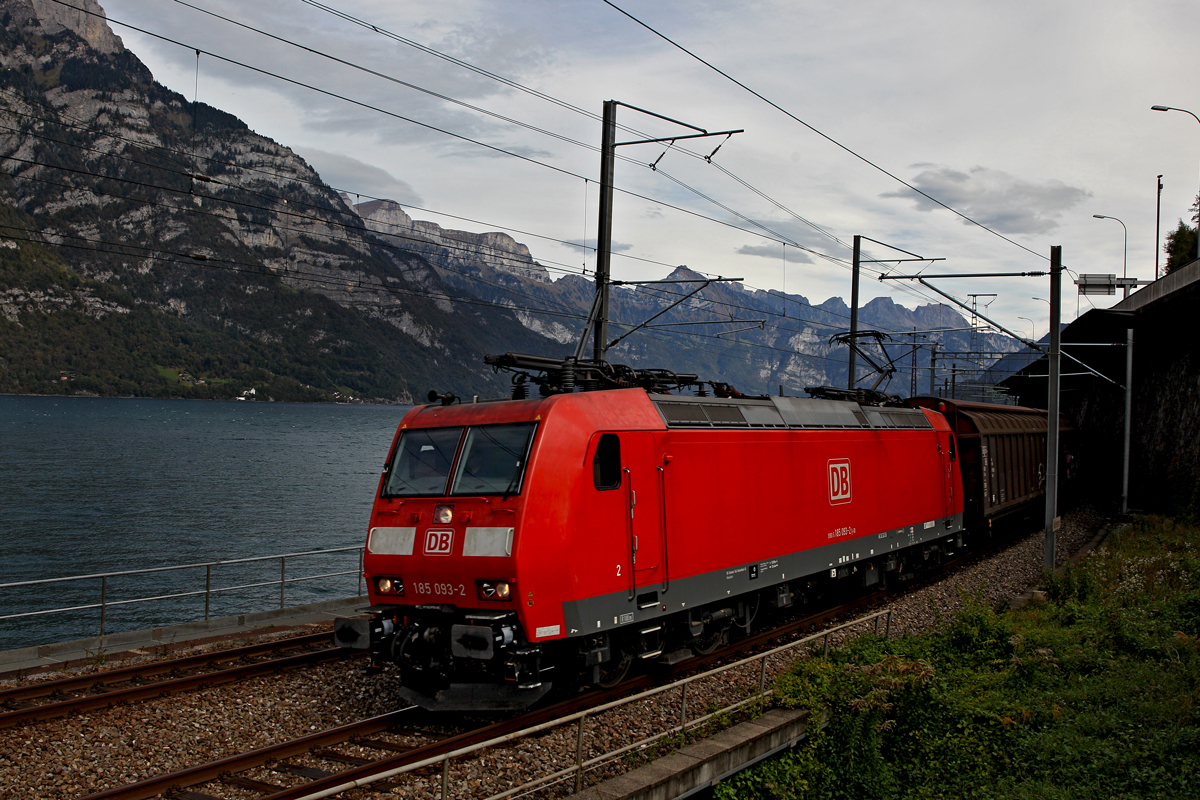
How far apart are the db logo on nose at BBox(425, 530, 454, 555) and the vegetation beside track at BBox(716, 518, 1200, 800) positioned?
13.0ft

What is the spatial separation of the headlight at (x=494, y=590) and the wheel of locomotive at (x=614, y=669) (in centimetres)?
226

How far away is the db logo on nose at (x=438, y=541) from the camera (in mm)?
9766

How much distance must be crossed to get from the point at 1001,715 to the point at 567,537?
627cm

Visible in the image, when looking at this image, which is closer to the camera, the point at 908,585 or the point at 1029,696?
the point at 1029,696

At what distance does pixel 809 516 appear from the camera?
46.9ft

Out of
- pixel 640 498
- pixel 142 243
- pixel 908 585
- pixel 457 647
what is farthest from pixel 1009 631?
pixel 142 243

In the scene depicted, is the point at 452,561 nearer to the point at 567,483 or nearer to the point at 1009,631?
the point at 567,483

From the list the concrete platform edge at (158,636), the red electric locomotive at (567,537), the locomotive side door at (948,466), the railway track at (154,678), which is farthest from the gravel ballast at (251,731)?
the locomotive side door at (948,466)

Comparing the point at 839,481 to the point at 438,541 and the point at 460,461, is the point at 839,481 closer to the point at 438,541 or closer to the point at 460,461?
the point at 460,461

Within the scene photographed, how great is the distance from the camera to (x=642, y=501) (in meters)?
10.6

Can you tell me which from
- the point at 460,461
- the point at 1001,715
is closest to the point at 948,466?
the point at 1001,715

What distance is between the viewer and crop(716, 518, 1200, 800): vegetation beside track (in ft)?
31.1

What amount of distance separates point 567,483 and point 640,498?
49.3 inches

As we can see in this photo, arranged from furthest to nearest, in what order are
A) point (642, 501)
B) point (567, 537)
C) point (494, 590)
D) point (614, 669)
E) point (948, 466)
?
1. point (948, 466)
2. point (614, 669)
3. point (642, 501)
4. point (567, 537)
5. point (494, 590)
